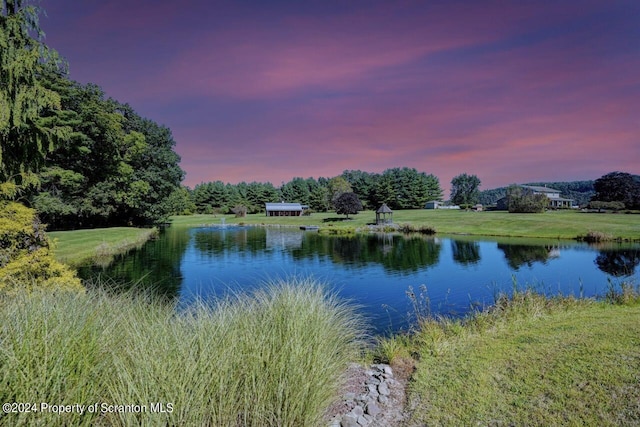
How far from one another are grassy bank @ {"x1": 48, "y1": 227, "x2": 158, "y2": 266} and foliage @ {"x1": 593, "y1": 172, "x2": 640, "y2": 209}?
69.6 meters

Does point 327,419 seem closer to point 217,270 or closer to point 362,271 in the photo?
point 362,271

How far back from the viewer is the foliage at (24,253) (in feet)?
26.9

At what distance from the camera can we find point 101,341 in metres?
3.41

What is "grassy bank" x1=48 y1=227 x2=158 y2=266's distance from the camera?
17.7 metres

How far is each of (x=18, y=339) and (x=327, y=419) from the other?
3.15 metres

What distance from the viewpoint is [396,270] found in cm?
1777

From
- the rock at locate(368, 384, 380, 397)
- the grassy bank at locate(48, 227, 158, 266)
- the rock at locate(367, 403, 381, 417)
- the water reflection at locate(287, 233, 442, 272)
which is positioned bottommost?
the water reflection at locate(287, 233, 442, 272)

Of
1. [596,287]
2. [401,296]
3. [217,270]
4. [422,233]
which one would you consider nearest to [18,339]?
[401,296]

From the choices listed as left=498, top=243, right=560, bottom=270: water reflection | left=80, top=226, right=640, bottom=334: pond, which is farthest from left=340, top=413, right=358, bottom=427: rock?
left=498, top=243, right=560, bottom=270: water reflection

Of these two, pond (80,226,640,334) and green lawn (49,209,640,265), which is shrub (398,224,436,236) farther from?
pond (80,226,640,334)

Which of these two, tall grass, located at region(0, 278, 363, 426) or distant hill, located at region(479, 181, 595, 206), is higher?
distant hill, located at region(479, 181, 595, 206)

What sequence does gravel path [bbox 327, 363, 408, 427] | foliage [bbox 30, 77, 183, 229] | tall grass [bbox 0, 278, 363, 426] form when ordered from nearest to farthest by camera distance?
tall grass [bbox 0, 278, 363, 426], gravel path [bbox 327, 363, 408, 427], foliage [bbox 30, 77, 183, 229]

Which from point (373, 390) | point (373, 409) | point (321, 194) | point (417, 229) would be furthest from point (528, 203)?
point (373, 409)

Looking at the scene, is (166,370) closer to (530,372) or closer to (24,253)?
(530,372)
